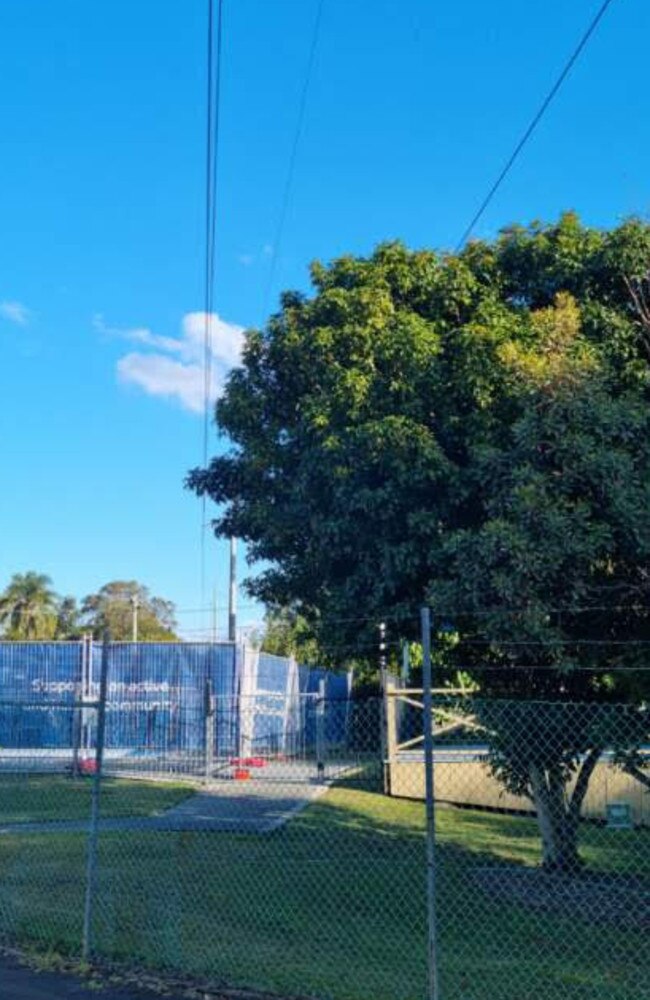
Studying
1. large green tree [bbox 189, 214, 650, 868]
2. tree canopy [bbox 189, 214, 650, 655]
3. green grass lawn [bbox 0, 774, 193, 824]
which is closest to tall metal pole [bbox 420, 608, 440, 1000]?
large green tree [bbox 189, 214, 650, 868]

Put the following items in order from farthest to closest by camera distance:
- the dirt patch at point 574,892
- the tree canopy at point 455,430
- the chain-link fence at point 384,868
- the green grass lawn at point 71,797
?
the green grass lawn at point 71,797 → the dirt patch at point 574,892 → the tree canopy at point 455,430 → the chain-link fence at point 384,868

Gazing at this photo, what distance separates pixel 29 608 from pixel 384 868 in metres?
65.2

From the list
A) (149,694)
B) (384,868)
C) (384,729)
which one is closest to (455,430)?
(384,868)

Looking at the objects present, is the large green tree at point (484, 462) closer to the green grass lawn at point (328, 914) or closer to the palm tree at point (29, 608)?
the green grass lawn at point (328, 914)

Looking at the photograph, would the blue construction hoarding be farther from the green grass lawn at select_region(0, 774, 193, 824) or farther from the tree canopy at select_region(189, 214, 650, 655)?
the tree canopy at select_region(189, 214, 650, 655)

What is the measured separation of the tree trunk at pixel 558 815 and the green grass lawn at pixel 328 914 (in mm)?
617

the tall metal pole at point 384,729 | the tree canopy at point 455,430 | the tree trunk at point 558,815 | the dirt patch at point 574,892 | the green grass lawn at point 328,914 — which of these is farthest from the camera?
the tall metal pole at point 384,729

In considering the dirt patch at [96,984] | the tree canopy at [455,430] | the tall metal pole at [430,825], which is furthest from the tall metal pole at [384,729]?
the tall metal pole at [430,825]

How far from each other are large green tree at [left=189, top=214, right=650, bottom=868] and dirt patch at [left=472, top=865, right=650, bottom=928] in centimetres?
46

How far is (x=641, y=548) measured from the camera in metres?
8.45

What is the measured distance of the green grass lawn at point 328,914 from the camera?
6.86 metres

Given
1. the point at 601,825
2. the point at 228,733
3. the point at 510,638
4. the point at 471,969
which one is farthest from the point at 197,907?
the point at 228,733

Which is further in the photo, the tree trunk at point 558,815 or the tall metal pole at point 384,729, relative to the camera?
the tall metal pole at point 384,729

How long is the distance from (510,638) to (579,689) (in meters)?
2.26
